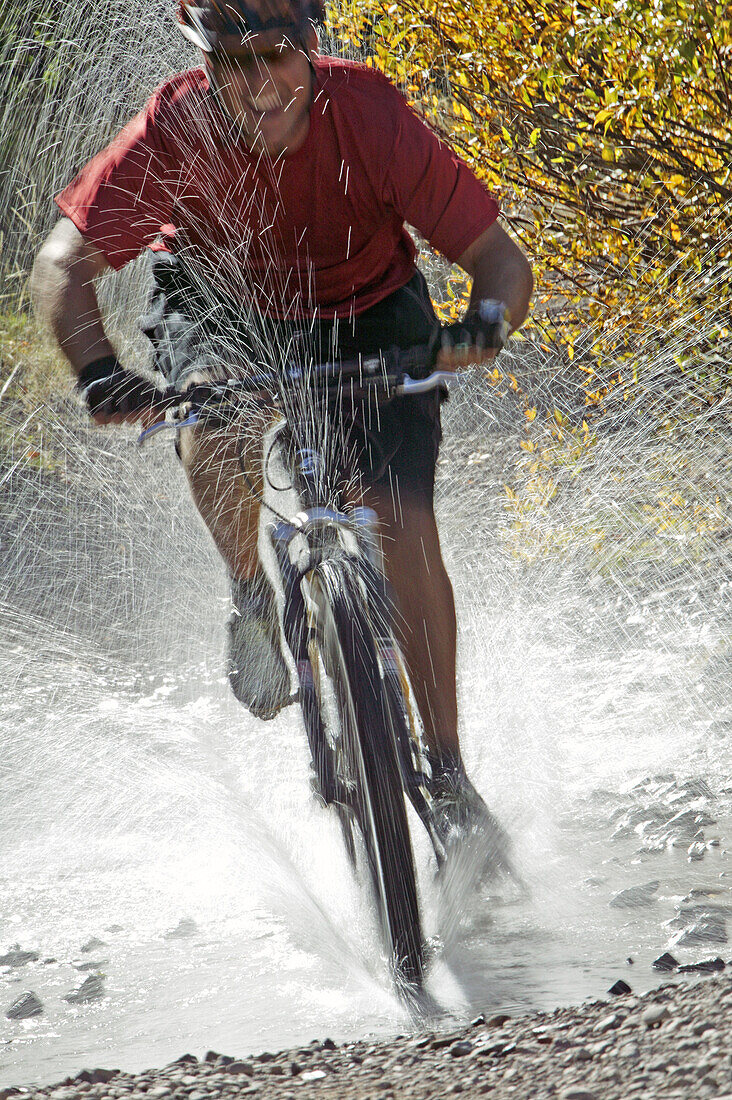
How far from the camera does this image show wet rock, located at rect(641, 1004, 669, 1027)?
2057 mm

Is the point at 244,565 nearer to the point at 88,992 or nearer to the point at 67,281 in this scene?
the point at 67,281

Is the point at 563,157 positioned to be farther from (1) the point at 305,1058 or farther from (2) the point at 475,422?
(1) the point at 305,1058

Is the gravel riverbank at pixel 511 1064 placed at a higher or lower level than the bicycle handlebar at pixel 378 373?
lower

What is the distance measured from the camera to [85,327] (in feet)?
8.00

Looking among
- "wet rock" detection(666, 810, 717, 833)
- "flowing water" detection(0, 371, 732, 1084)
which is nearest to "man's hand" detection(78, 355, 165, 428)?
"flowing water" detection(0, 371, 732, 1084)

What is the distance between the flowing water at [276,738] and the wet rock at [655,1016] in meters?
0.32

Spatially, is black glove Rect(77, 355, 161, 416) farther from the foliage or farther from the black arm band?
the foliage

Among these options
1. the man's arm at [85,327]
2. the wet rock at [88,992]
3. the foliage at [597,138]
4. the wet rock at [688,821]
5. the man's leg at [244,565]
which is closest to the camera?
the man's arm at [85,327]

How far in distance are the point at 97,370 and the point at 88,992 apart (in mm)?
1514

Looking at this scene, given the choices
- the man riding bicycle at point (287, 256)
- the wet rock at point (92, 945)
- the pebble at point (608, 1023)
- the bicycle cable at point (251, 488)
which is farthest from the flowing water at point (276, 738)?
the bicycle cable at point (251, 488)

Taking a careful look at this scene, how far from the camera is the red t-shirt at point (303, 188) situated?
2637 mm

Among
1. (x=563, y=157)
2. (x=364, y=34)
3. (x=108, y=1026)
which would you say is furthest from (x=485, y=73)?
(x=108, y=1026)

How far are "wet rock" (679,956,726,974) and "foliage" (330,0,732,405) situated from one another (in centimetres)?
263

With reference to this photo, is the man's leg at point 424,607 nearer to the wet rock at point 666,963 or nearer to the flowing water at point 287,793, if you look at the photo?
the flowing water at point 287,793
